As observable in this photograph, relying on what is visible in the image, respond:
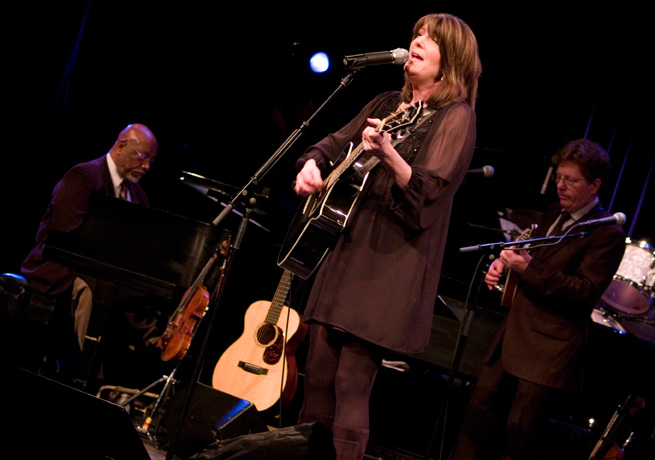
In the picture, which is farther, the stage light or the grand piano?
the stage light

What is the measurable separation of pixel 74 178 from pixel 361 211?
3012mm

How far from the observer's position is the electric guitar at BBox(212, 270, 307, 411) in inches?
185

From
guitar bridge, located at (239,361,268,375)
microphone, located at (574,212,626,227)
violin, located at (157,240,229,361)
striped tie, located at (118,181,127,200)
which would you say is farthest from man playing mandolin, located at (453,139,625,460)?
striped tie, located at (118,181,127,200)

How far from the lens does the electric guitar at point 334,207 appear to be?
100 inches

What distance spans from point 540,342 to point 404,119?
207 centimetres

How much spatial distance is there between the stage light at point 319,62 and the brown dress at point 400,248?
481cm

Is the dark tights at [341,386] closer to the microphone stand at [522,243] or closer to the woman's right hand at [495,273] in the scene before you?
the microphone stand at [522,243]

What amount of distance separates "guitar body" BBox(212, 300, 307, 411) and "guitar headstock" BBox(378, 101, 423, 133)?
2.42 m

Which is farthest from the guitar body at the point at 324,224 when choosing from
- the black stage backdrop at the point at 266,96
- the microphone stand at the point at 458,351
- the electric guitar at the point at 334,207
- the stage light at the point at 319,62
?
the stage light at the point at 319,62

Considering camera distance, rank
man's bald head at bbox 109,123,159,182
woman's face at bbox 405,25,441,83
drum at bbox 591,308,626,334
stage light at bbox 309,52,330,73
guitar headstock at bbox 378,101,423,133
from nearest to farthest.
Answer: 1. guitar headstock at bbox 378,101,423,133
2. woman's face at bbox 405,25,441,83
3. man's bald head at bbox 109,123,159,182
4. drum at bbox 591,308,626,334
5. stage light at bbox 309,52,330,73

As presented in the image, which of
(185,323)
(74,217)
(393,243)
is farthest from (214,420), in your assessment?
(74,217)

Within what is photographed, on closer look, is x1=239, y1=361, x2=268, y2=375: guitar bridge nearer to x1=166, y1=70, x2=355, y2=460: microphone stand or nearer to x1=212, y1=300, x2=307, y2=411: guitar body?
x1=212, y1=300, x2=307, y2=411: guitar body

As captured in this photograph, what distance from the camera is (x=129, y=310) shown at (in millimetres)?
5090

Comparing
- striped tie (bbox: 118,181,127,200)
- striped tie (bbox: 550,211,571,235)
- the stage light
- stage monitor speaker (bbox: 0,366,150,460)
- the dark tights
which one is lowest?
stage monitor speaker (bbox: 0,366,150,460)
